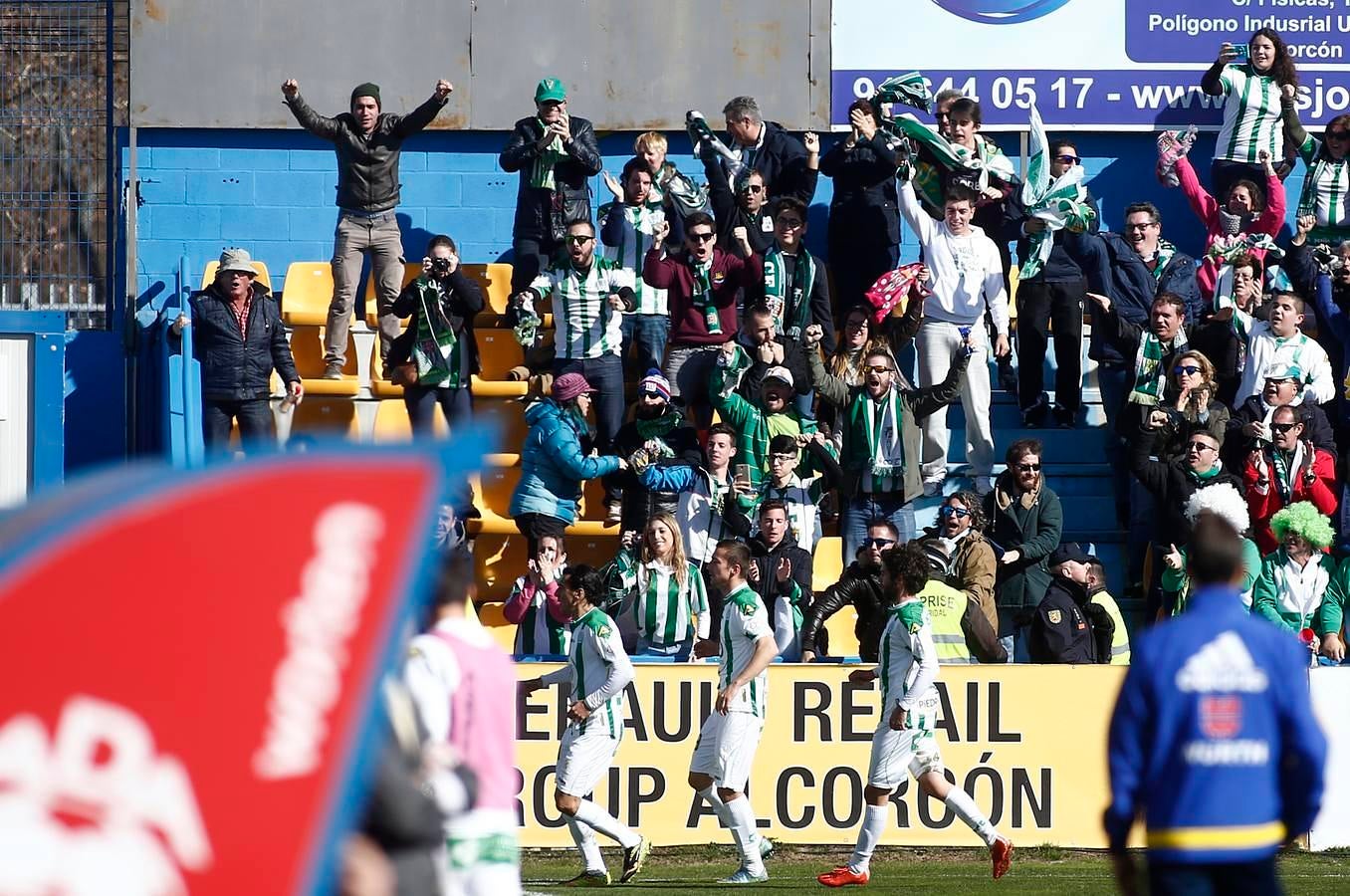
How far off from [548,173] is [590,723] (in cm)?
547

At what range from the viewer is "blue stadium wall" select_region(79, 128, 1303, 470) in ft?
59.0

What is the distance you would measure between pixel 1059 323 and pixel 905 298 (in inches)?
49.7

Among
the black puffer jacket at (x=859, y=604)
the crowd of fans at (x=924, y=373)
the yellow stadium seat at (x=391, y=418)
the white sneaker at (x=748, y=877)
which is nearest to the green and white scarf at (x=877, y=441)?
the crowd of fans at (x=924, y=373)

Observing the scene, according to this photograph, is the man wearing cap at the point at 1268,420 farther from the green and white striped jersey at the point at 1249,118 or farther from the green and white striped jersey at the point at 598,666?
the green and white striped jersey at the point at 598,666

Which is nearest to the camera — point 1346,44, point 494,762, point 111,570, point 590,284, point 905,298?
point 111,570

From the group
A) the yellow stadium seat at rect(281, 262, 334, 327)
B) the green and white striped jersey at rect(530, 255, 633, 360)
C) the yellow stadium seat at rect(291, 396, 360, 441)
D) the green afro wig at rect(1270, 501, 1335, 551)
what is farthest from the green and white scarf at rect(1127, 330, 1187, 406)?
the yellow stadium seat at rect(281, 262, 334, 327)

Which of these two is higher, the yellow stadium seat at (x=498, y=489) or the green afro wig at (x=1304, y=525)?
the yellow stadium seat at (x=498, y=489)

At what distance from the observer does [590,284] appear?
47.7ft

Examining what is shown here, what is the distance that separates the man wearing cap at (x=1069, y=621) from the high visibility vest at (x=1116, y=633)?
0.10 ft

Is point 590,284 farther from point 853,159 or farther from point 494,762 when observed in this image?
point 494,762

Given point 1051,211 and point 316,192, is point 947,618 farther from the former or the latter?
point 316,192

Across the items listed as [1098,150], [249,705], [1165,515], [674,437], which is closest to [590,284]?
[674,437]

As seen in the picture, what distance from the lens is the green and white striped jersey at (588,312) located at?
1450 cm

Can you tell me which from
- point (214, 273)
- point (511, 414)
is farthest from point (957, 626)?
point (214, 273)
